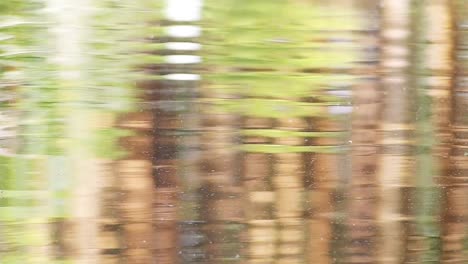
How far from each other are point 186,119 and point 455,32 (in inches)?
27.9

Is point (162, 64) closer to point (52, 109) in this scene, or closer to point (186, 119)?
point (186, 119)

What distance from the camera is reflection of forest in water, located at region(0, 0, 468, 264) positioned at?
1.25 metres

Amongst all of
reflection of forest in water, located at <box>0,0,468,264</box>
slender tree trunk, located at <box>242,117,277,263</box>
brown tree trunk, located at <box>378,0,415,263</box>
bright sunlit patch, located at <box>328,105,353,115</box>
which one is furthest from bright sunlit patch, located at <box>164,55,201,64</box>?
brown tree trunk, located at <box>378,0,415,263</box>

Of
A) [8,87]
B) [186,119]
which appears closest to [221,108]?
[186,119]

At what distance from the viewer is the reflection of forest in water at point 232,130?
4.09ft

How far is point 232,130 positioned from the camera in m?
1.28

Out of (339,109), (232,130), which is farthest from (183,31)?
(339,109)

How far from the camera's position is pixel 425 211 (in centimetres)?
133

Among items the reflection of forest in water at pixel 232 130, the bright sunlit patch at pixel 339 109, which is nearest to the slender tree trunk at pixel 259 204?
the reflection of forest in water at pixel 232 130

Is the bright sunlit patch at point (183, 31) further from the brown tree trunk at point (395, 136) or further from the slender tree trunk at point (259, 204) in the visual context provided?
the brown tree trunk at point (395, 136)

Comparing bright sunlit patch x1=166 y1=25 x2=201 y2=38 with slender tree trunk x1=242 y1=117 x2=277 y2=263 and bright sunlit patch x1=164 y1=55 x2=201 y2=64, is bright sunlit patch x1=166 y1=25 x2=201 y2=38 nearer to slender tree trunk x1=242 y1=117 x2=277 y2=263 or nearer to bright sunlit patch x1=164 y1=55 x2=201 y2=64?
bright sunlit patch x1=164 y1=55 x2=201 y2=64

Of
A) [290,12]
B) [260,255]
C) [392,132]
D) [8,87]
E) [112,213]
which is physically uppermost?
[290,12]

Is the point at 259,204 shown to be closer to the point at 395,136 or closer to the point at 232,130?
the point at 232,130

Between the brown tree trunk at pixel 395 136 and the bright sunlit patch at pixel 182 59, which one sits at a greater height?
the bright sunlit patch at pixel 182 59
